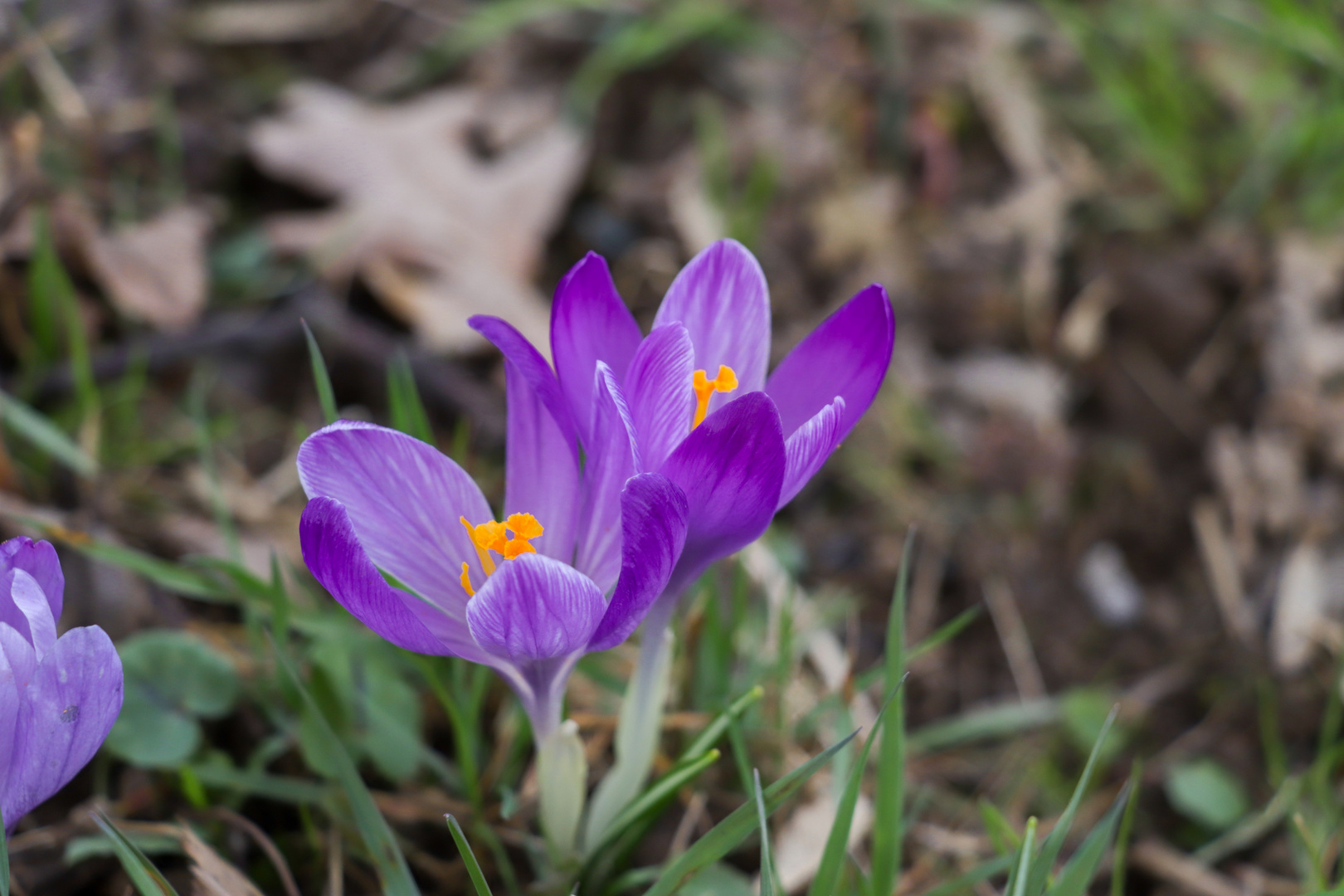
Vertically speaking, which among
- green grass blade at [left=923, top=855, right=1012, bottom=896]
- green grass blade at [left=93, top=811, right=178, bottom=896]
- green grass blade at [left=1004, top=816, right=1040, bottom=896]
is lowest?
green grass blade at [left=923, top=855, right=1012, bottom=896]

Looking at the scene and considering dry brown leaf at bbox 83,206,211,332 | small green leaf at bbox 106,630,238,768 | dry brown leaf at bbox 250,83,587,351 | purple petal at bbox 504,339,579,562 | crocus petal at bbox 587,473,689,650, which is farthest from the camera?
dry brown leaf at bbox 250,83,587,351

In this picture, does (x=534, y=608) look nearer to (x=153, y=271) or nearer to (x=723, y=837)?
(x=723, y=837)

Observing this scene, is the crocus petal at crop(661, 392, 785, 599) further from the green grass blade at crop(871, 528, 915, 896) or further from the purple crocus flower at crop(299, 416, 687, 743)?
the green grass blade at crop(871, 528, 915, 896)

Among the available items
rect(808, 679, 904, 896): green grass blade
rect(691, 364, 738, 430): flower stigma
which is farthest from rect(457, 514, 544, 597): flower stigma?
rect(808, 679, 904, 896): green grass blade

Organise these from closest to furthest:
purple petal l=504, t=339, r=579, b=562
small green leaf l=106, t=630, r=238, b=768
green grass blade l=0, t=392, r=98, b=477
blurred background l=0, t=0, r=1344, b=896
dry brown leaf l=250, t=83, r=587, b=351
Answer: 1. purple petal l=504, t=339, r=579, b=562
2. small green leaf l=106, t=630, r=238, b=768
3. blurred background l=0, t=0, r=1344, b=896
4. green grass blade l=0, t=392, r=98, b=477
5. dry brown leaf l=250, t=83, r=587, b=351

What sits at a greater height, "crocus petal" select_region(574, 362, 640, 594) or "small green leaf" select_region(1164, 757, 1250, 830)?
"crocus petal" select_region(574, 362, 640, 594)

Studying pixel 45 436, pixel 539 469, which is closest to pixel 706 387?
pixel 539 469

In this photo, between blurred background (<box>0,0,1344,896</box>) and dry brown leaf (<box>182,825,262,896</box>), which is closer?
dry brown leaf (<box>182,825,262,896</box>)

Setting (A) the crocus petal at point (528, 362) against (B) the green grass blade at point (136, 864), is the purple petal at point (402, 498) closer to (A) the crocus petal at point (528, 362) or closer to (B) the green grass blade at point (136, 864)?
(A) the crocus petal at point (528, 362)
